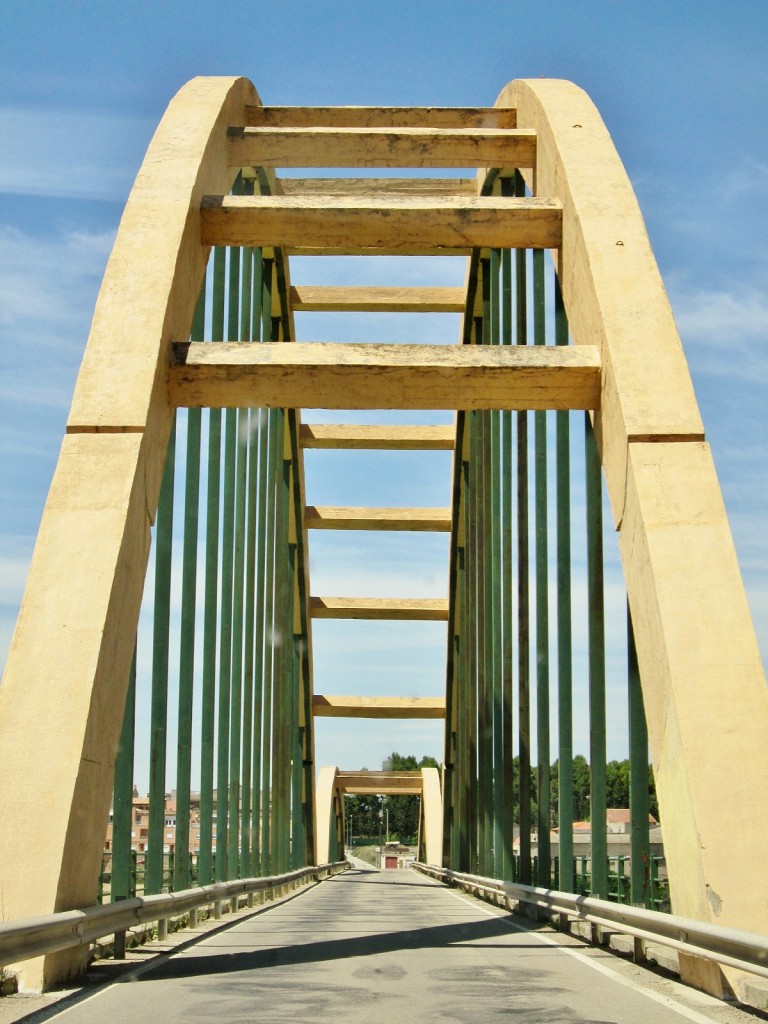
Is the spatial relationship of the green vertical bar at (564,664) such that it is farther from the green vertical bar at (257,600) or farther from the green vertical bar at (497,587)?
the green vertical bar at (257,600)

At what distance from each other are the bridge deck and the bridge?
1.63 ft

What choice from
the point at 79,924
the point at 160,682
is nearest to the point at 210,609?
the point at 160,682

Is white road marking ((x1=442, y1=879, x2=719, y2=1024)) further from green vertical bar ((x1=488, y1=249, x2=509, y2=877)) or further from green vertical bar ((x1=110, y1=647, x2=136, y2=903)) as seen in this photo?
green vertical bar ((x1=488, y1=249, x2=509, y2=877))

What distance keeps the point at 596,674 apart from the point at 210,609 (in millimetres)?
5058

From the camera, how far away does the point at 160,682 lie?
11.7m

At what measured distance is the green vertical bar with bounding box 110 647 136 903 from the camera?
385 inches

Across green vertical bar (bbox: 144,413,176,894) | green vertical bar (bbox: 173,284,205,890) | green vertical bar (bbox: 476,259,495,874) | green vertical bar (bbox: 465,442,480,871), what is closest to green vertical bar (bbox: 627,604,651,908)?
green vertical bar (bbox: 144,413,176,894)

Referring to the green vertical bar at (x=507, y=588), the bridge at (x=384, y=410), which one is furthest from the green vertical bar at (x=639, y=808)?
the green vertical bar at (x=507, y=588)

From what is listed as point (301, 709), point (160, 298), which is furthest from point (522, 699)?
point (301, 709)

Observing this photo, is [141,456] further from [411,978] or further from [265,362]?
[411,978]

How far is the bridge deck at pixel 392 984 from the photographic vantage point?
572 cm

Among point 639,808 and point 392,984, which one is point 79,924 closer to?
point 392,984

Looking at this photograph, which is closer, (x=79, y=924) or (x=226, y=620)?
(x=79, y=924)

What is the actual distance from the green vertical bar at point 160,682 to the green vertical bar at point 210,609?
2169mm
